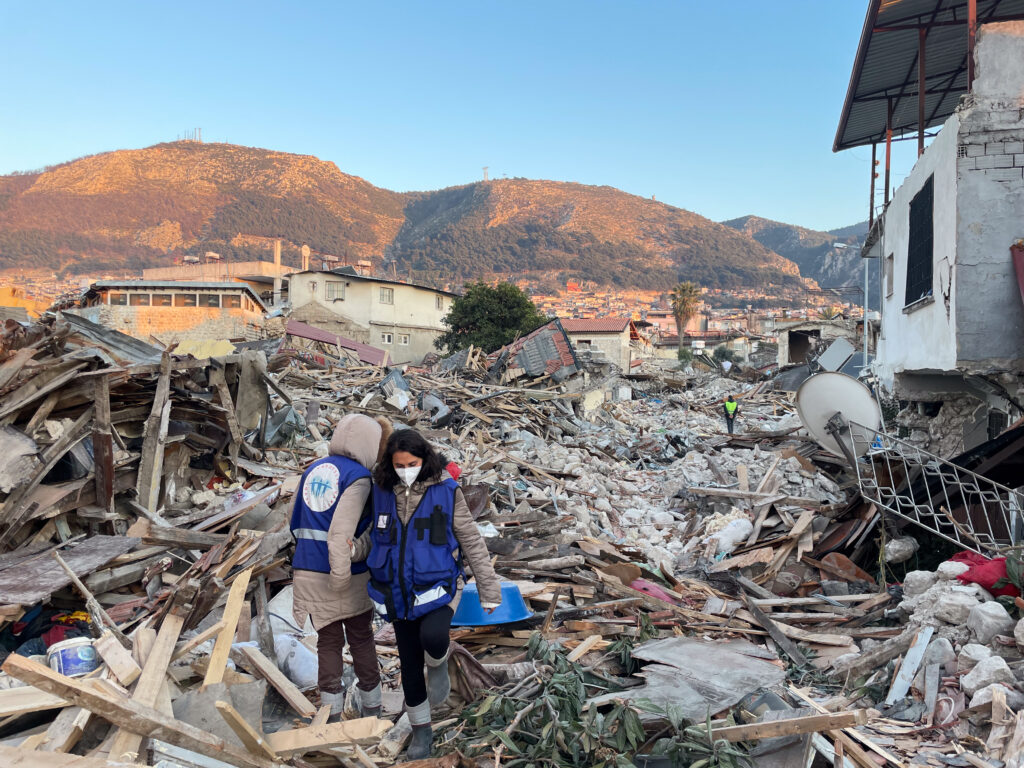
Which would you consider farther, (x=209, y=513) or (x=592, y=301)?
(x=592, y=301)

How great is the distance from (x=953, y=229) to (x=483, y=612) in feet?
22.8

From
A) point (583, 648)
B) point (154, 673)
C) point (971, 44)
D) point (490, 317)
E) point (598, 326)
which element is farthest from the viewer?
point (598, 326)

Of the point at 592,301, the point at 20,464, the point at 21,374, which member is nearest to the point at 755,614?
the point at 20,464

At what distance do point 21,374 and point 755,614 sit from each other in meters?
6.67

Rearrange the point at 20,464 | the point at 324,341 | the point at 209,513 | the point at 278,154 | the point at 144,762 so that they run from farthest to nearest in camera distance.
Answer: the point at 278,154
the point at 324,341
the point at 209,513
the point at 20,464
the point at 144,762

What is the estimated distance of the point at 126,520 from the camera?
6.09 meters

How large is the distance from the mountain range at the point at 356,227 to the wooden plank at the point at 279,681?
97.4 m

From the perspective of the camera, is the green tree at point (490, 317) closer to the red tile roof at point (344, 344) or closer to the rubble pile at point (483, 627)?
the red tile roof at point (344, 344)

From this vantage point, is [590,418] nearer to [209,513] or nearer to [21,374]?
[209,513]

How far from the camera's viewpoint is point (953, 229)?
7418 millimetres

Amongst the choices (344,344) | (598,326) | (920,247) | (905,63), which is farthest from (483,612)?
(598,326)

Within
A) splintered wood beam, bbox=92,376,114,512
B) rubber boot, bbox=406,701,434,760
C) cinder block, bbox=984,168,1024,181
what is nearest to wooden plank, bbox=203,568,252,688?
rubber boot, bbox=406,701,434,760

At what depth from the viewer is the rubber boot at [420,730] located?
135 inches

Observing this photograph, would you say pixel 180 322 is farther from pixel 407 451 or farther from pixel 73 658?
pixel 407 451
